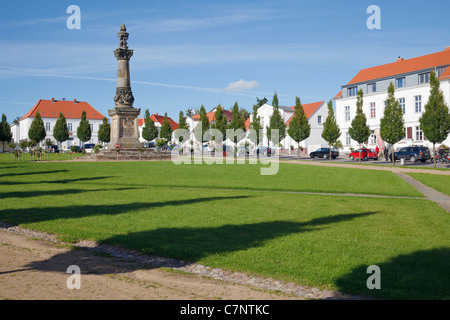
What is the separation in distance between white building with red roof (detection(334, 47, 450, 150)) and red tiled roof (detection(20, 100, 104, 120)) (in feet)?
216

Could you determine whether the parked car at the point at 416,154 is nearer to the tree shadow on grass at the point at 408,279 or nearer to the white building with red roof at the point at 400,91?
the white building with red roof at the point at 400,91

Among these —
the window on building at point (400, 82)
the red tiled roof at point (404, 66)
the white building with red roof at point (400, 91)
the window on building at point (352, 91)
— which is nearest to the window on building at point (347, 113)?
the white building with red roof at point (400, 91)

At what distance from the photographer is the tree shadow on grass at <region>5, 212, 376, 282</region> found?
292 inches

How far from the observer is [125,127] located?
140 feet

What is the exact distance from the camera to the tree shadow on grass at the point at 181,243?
7426mm

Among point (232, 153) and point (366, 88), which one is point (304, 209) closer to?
point (232, 153)

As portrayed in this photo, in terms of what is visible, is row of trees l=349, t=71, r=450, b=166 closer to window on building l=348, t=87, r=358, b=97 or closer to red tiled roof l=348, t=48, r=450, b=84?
red tiled roof l=348, t=48, r=450, b=84

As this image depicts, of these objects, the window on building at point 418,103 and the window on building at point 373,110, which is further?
the window on building at point 373,110

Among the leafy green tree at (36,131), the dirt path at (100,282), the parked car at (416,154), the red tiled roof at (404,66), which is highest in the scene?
the red tiled roof at (404,66)

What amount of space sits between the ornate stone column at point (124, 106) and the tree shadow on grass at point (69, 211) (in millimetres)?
29198

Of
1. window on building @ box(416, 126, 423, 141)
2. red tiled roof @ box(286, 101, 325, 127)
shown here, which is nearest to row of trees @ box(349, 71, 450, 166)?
window on building @ box(416, 126, 423, 141)

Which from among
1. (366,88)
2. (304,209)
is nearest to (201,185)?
(304,209)

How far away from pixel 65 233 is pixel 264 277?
5.39 meters

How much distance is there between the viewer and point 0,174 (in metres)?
26.5
